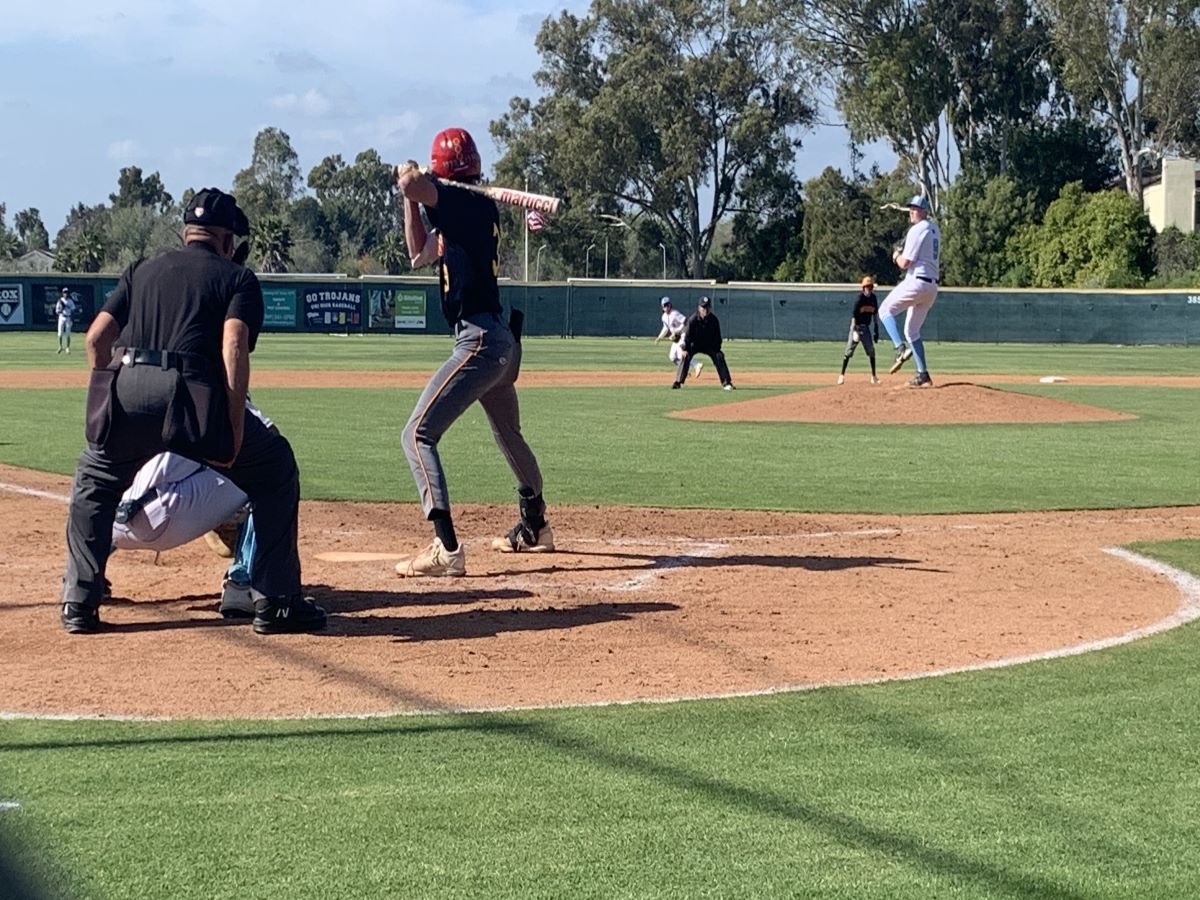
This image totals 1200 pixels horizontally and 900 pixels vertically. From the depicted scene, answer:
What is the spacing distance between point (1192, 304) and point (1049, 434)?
Answer: 3889 cm

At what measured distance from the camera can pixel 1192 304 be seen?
53.1 meters

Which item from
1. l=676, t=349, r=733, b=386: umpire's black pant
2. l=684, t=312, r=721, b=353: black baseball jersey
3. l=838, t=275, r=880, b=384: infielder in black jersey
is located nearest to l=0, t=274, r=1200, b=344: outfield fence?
l=838, t=275, r=880, b=384: infielder in black jersey

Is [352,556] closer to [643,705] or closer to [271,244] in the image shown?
[643,705]

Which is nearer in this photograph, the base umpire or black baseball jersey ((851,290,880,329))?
the base umpire

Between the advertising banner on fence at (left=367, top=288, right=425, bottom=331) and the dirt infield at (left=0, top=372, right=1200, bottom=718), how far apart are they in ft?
165

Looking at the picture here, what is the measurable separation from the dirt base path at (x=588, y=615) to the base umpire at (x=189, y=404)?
27cm

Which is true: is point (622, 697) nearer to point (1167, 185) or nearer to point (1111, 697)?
point (1111, 697)

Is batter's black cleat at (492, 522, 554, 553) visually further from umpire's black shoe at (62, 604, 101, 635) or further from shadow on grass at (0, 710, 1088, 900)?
shadow on grass at (0, 710, 1088, 900)

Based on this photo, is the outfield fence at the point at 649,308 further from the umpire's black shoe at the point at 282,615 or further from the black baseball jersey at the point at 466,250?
the umpire's black shoe at the point at 282,615

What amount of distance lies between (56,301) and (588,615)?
55.8 metres

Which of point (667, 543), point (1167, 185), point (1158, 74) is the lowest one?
point (667, 543)

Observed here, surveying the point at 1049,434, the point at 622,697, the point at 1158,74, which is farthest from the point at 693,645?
the point at 1158,74

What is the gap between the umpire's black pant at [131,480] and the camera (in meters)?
6.38

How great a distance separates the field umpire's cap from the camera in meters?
6.53
